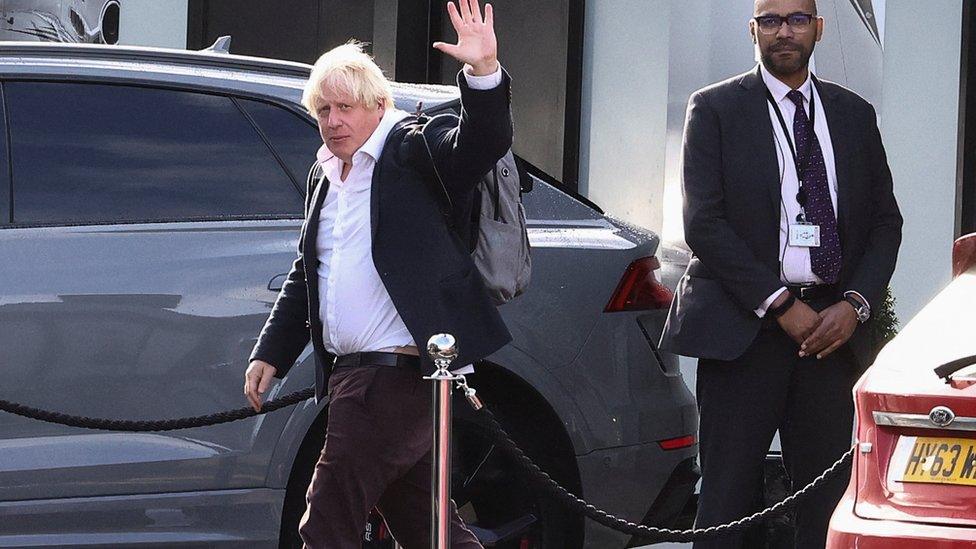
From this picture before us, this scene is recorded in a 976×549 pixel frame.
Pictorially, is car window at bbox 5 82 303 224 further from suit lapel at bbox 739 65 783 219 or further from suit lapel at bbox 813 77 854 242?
suit lapel at bbox 813 77 854 242

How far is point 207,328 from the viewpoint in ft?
16.4

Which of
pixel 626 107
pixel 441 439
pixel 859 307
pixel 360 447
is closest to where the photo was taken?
pixel 441 439

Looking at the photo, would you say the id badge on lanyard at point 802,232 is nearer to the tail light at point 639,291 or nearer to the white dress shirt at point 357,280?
the tail light at point 639,291

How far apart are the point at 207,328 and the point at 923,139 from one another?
512 cm

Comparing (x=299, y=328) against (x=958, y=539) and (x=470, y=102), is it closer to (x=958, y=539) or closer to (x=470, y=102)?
(x=470, y=102)

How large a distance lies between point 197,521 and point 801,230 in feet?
6.21

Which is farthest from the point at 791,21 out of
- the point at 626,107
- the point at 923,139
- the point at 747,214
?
the point at 626,107

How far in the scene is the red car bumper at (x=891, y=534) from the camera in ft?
11.0

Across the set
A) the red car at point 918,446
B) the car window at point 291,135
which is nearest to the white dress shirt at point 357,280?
the car window at point 291,135

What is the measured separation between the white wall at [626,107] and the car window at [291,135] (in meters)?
4.54

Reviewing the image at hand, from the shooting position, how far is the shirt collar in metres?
4.95

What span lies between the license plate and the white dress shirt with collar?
1.25 m

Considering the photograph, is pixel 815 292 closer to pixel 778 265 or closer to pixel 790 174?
pixel 778 265

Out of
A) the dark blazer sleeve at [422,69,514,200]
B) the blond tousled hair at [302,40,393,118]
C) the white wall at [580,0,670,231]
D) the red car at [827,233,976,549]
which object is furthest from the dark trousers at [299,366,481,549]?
the white wall at [580,0,670,231]
